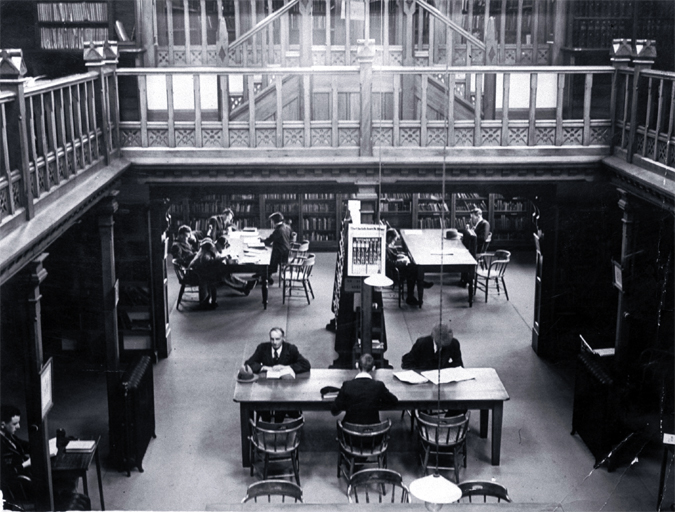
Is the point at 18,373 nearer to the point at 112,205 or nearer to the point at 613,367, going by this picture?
the point at 112,205

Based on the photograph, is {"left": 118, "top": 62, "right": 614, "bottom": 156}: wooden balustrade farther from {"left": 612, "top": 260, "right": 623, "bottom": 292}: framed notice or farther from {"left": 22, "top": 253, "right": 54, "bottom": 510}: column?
{"left": 22, "top": 253, "right": 54, "bottom": 510}: column

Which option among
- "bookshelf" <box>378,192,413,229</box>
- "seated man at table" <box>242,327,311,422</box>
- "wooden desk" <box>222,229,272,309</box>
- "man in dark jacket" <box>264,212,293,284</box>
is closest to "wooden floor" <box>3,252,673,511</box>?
"seated man at table" <box>242,327,311,422</box>

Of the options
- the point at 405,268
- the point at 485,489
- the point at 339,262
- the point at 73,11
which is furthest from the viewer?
the point at 405,268

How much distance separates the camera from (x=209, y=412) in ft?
32.3

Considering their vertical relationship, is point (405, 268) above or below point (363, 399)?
below

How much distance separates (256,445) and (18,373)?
414 centimetres

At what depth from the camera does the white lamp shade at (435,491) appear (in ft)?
13.7

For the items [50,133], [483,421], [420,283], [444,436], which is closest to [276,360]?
[444,436]

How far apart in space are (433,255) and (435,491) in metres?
9.78

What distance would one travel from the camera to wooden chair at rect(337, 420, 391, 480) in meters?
7.90

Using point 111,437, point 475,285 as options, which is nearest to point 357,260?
point 111,437

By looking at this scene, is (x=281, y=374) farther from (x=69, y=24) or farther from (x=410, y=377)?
(x=69, y=24)

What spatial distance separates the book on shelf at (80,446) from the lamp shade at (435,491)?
398 cm

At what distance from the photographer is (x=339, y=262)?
40.7ft
